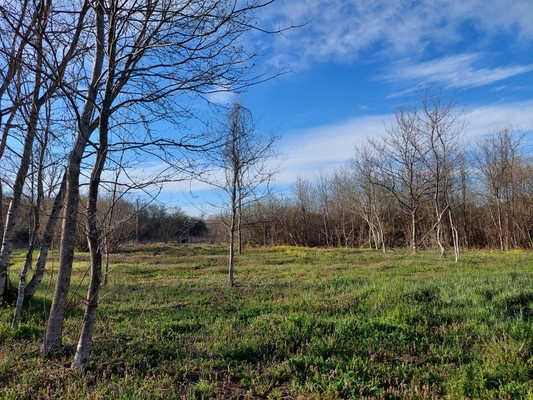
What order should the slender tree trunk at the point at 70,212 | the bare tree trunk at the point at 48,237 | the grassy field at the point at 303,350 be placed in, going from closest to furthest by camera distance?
1. the grassy field at the point at 303,350
2. the slender tree trunk at the point at 70,212
3. the bare tree trunk at the point at 48,237


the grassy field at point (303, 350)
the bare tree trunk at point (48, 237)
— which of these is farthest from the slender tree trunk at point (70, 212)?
the bare tree trunk at point (48, 237)

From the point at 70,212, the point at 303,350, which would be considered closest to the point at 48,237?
the point at 70,212

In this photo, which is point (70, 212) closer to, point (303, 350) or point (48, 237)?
point (48, 237)

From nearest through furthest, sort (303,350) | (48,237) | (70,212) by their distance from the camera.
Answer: (70,212)
(303,350)
(48,237)

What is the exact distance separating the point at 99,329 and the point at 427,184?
23.3 metres

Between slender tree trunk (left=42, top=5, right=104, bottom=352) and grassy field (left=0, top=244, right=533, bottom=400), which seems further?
slender tree trunk (left=42, top=5, right=104, bottom=352)

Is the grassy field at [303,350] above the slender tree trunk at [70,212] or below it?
below

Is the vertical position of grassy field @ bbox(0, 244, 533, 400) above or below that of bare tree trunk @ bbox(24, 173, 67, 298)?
below

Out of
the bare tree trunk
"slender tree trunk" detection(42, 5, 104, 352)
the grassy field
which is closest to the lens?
the grassy field

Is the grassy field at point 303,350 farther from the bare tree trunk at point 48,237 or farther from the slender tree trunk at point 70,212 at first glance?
the bare tree trunk at point 48,237

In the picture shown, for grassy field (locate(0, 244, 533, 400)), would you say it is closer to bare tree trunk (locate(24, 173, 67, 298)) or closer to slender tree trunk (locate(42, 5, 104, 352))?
→ slender tree trunk (locate(42, 5, 104, 352))

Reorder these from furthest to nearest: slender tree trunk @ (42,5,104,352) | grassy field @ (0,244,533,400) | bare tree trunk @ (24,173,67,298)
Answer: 1. bare tree trunk @ (24,173,67,298)
2. slender tree trunk @ (42,5,104,352)
3. grassy field @ (0,244,533,400)

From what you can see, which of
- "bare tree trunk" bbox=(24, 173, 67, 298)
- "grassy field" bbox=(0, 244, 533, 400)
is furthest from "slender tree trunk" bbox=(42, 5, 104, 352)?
"bare tree trunk" bbox=(24, 173, 67, 298)

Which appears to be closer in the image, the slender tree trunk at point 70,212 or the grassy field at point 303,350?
the grassy field at point 303,350
